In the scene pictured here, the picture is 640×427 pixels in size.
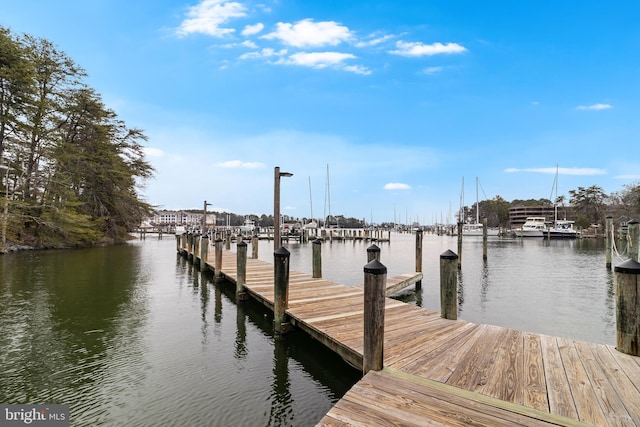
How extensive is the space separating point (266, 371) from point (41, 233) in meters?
30.2

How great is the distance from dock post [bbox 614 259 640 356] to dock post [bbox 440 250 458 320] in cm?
225

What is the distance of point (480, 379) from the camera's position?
3.43 meters

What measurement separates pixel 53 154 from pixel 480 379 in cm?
3468

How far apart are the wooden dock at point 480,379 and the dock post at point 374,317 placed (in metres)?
0.16

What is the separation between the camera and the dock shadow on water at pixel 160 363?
13.6 ft

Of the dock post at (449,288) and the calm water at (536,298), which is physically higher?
the dock post at (449,288)

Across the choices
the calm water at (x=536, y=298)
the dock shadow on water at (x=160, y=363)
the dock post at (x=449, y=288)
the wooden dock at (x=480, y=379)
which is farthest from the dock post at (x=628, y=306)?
the calm water at (x=536, y=298)

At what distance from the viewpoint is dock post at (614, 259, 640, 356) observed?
3.98 m

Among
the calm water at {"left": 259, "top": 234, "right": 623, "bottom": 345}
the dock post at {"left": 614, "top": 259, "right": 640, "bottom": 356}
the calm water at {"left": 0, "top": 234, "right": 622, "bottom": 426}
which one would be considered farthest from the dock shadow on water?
the calm water at {"left": 259, "top": 234, "right": 623, "bottom": 345}

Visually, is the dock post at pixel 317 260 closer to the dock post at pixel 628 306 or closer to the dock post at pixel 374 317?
the dock post at pixel 374 317

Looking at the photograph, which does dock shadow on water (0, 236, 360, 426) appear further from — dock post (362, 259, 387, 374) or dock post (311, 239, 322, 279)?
dock post (311, 239, 322, 279)

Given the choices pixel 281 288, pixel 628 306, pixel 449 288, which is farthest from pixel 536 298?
pixel 281 288

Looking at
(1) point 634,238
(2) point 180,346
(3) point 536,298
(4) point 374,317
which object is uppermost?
(1) point 634,238

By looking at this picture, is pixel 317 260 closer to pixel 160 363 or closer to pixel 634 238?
pixel 160 363
